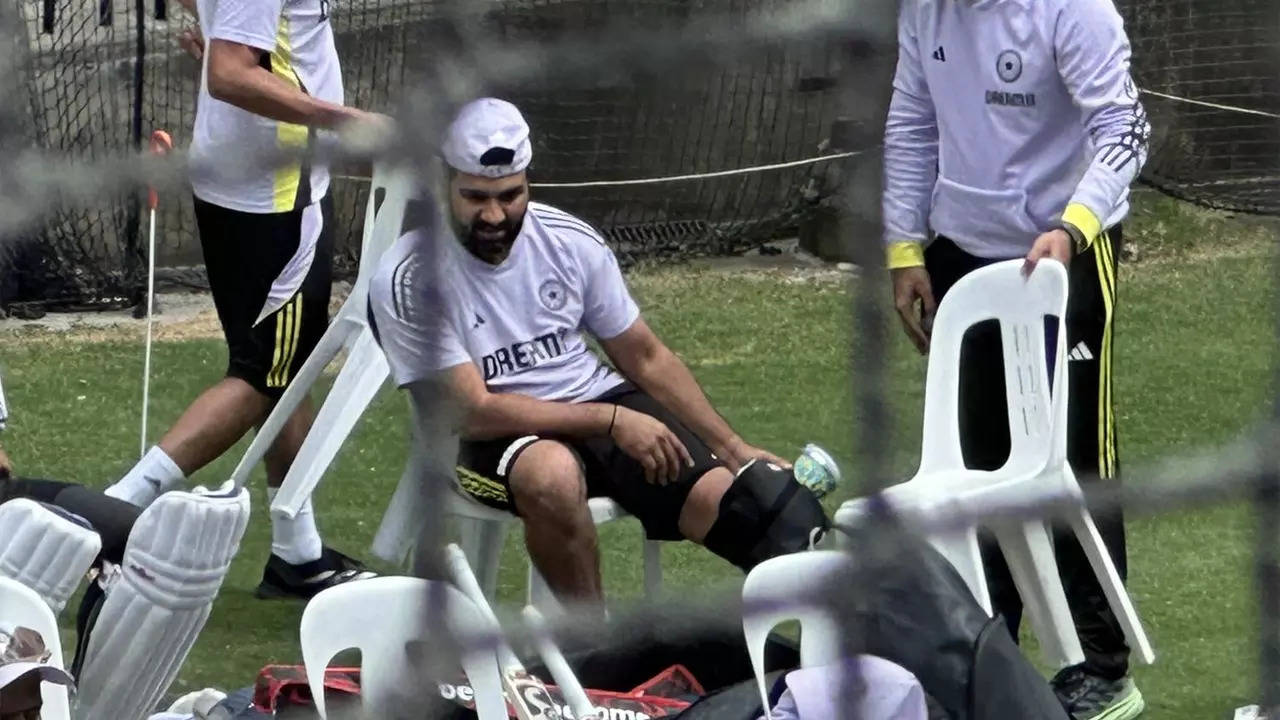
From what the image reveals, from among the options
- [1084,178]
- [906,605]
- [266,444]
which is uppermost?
[1084,178]

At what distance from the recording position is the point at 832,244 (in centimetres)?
575

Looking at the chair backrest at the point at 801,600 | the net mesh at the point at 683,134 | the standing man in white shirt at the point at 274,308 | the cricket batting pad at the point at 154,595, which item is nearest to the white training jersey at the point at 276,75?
the standing man in white shirt at the point at 274,308

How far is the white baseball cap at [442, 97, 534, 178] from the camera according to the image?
2.40 metres

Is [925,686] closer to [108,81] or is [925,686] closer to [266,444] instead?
[266,444]

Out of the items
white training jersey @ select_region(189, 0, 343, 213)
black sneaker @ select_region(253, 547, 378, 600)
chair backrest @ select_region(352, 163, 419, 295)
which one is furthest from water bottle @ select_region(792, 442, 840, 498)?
black sneaker @ select_region(253, 547, 378, 600)

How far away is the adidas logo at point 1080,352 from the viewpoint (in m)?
2.79

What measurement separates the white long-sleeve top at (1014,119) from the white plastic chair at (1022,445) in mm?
75

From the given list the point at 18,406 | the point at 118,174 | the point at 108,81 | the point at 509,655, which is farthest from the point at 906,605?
the point at 108,81

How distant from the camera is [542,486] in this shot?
2.66 m

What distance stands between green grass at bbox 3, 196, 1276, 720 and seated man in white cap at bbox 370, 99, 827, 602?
22 cm

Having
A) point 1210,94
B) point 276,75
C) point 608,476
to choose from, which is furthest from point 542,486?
point 1210,94

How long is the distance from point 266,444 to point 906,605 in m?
1.23

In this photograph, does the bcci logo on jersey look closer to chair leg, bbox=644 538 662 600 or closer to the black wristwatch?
the black wristwatch

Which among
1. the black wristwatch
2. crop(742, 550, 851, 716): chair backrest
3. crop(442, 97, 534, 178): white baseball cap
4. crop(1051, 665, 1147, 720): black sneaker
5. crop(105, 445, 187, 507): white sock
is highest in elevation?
crop(442, 97, 534, 178): white baseball cap
